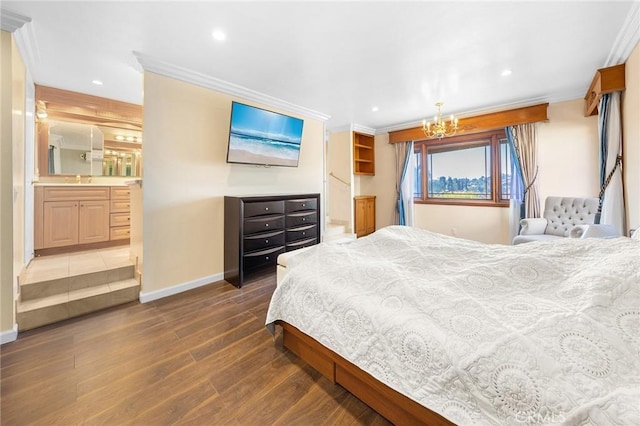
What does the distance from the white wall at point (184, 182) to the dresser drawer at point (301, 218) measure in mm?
750

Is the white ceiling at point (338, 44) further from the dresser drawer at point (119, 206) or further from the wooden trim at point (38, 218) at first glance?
the dresser drawer at point (119, 206)

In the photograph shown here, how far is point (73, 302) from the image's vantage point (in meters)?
2.45

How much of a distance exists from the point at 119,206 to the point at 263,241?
2.58 meters

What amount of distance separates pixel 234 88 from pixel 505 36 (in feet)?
10.1

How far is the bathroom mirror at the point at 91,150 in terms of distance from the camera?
3768 mm

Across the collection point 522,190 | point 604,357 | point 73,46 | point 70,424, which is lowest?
point 70,424

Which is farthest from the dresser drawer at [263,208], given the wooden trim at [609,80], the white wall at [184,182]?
the wooden trim at [609,80]

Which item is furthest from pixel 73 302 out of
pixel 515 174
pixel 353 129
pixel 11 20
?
pixel 515 174

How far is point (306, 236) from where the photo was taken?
407 cm

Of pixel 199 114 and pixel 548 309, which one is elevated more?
pixel 199 114

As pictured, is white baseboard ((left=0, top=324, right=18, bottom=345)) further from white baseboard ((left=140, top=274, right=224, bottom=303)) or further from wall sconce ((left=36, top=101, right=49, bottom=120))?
wall sconce ((left=36, top=101, right=49, bottom=120))

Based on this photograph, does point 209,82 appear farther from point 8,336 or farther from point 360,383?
point 360,383

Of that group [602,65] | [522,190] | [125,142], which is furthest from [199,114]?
[522,190]

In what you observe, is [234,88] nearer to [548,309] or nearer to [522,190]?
[548,309]
